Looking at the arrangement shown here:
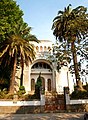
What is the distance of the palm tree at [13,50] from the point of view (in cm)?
2833

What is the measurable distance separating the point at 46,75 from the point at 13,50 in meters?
15.2

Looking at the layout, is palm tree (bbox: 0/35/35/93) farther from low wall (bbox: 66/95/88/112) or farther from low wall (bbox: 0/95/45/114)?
low wall (bbox: 66/95/88/112)

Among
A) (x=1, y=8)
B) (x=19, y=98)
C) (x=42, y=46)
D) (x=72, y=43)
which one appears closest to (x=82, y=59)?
(x=72, y=43)

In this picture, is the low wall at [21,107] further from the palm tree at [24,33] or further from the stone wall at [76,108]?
the palm tree at [24,33]

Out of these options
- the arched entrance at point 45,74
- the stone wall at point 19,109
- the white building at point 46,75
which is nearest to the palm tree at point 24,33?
the stone wall at point 19,109

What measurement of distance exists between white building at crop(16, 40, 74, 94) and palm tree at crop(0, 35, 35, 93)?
393 inches

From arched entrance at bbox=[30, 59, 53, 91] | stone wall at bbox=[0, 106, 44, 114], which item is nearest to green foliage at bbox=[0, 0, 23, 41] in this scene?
stone wall at bbox=[0, 106, 44, 114]

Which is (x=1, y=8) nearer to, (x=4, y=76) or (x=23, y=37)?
(x=23, y=37)

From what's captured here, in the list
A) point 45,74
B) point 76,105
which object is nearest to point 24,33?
point 76,105

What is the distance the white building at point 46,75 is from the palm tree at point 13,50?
9992 millimetres

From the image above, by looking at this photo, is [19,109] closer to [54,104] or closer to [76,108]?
[54,104]

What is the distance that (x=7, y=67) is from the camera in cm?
3180

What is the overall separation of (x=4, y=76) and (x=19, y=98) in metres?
8.42

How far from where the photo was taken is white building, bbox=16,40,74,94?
132ft
